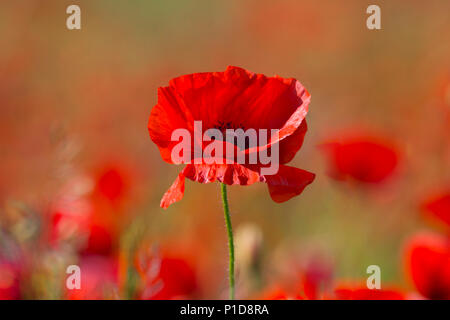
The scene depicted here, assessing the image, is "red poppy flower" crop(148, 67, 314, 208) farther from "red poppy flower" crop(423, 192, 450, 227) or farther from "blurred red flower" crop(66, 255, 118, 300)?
"red poppy flower" crop(423, 192, 450, 227)

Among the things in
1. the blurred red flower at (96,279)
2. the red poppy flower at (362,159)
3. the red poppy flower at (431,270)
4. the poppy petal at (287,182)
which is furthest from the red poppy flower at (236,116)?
the red poppy flower at (362,159)

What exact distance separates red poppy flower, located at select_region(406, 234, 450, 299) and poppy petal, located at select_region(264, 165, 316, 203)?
24cm

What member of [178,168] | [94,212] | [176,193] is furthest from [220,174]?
[178,168]

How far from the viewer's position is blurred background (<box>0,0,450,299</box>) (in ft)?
1.86

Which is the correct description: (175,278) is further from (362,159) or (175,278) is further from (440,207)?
(362,159)

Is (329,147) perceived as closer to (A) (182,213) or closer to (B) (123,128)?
(A) (182,213)

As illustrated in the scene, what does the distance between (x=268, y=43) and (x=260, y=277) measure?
5.57ft

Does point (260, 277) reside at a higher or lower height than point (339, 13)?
lower

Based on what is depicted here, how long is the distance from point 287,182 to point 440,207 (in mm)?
325

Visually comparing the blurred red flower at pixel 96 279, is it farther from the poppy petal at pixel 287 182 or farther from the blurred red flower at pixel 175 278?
the poppy petal at pixel 287 182

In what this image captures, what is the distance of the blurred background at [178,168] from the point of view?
57 centimetres

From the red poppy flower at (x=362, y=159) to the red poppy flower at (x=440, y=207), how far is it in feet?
0.72
